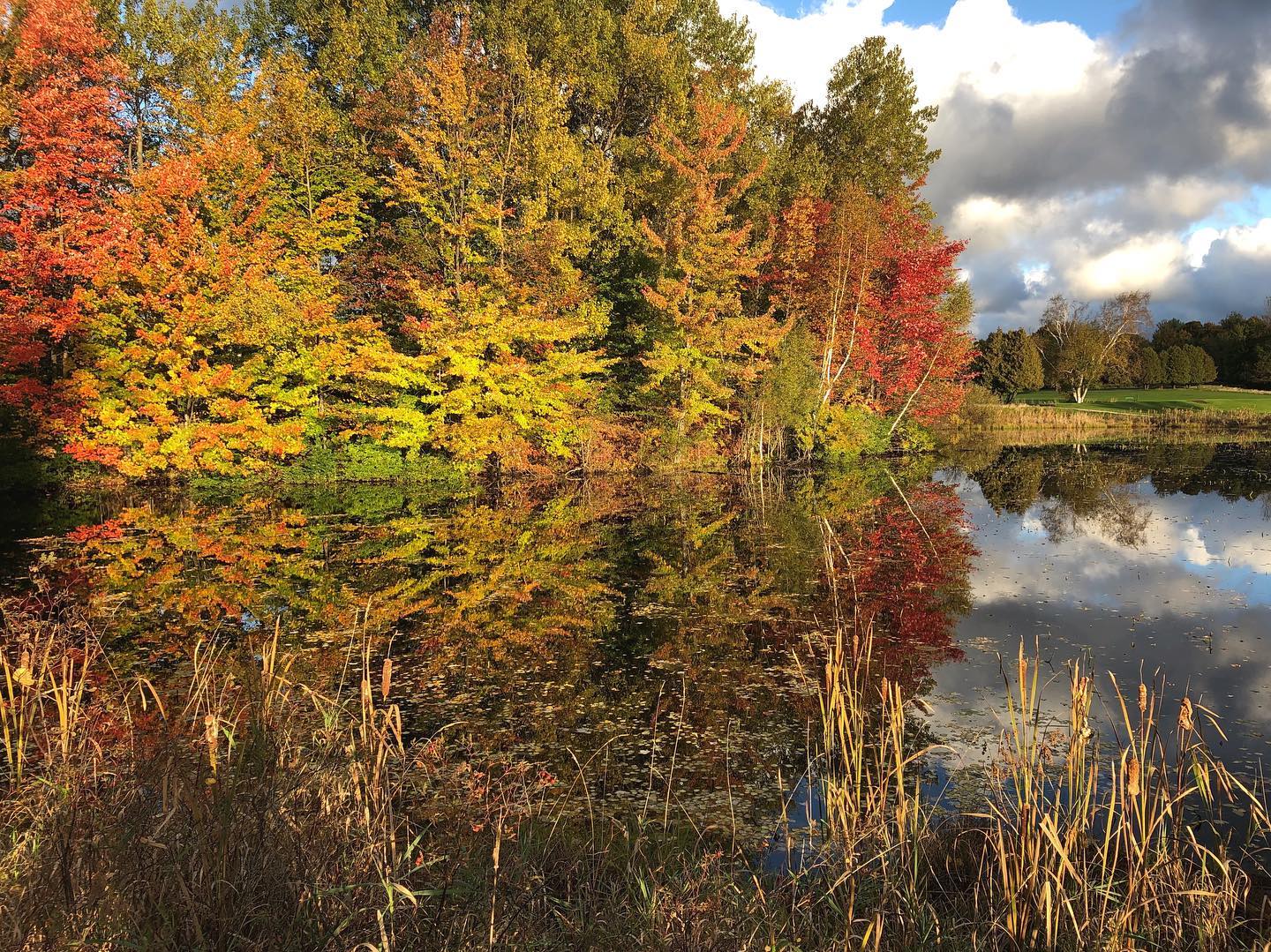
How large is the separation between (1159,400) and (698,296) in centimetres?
4656

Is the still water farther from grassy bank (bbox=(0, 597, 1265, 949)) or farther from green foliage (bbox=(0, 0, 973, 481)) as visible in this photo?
green foliage (bbox=(0, 0, 973, 481))

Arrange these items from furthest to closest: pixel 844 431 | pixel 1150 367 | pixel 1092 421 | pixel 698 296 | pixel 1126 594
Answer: pixel 1150 367
pixel 1092 421
pixel 844 431
pixel 698 296
pixel 1126 594

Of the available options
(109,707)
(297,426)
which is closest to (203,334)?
(297,426)

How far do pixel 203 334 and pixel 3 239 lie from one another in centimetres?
608

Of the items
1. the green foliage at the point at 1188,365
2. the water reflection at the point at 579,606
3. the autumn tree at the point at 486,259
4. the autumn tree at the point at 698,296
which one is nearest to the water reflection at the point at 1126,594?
the water reflection at the point at 579,606

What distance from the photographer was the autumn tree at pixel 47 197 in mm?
18938

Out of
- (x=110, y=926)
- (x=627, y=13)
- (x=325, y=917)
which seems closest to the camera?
(x=110, y=926)

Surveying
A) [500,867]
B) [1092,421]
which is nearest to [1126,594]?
[500,867]

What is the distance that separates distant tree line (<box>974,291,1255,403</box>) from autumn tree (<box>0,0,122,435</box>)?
154 feet

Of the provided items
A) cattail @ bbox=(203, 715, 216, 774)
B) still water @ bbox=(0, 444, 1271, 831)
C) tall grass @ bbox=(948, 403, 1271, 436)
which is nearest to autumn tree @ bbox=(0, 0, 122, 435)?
still water @ bbox=(0, 444, 1271, 831)

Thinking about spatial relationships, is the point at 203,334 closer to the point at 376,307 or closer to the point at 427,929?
the point at 376,307

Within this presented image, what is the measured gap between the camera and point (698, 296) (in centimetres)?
2617

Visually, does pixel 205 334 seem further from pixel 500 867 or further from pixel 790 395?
pixel 500 867

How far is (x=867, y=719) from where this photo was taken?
Answer: 6.71 meters
